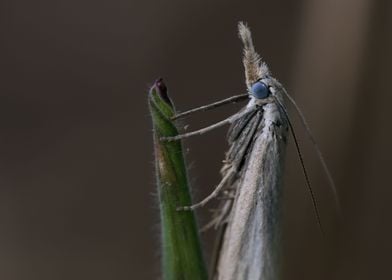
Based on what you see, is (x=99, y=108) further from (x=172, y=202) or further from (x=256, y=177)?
(x=172, y=202)

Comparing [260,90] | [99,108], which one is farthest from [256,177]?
[99,108]

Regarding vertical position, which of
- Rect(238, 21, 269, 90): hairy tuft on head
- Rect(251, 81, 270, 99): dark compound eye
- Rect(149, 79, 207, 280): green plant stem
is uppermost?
Rect(238, 21, 269, 90): hairy tuft on head

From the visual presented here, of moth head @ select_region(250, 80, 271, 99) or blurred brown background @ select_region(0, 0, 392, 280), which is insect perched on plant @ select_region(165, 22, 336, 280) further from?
blurred brown background @ select_region(0, 0, 392, 280)

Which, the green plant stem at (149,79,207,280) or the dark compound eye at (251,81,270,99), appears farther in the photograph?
the dark compound eye at (251,81,270,99)

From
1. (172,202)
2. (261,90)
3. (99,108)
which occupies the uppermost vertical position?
(99,108)

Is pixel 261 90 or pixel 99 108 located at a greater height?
pixel 99 108

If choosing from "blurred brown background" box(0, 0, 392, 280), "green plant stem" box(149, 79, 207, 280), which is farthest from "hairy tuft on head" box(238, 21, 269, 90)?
"blurred brown background" box(0, 0, 392, 280)

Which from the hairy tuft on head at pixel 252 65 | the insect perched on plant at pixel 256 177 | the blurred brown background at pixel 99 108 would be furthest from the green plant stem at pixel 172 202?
the blurred brown background at pixel 99 108

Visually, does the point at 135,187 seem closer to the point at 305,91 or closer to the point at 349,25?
the point at 305,91
